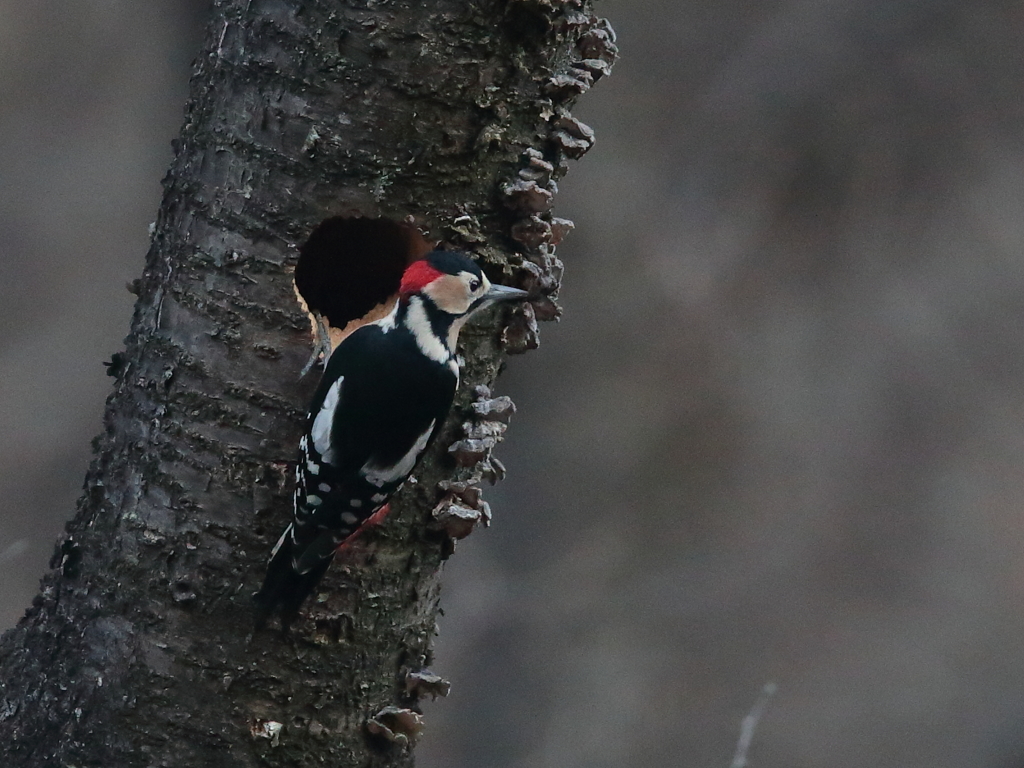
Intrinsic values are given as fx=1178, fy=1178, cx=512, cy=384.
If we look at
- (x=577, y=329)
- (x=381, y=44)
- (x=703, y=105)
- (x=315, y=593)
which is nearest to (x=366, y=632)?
(x=315, y=593)

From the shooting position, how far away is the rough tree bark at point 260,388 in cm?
209

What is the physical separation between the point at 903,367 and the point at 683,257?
3.66ft

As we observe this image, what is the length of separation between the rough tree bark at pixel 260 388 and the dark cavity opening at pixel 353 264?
0.09 metres

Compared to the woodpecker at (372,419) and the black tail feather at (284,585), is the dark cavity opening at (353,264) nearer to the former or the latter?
the woodpecker at (372,419)

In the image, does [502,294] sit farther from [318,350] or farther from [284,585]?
[284,585]

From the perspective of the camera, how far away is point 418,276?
2.20 metres

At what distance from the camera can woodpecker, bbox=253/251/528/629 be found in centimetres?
203

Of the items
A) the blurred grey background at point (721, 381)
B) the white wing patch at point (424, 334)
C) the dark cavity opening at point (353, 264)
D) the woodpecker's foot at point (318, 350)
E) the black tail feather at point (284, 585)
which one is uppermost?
the blurred grey background at point (721, 381)

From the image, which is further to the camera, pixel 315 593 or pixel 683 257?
pixel 683 257

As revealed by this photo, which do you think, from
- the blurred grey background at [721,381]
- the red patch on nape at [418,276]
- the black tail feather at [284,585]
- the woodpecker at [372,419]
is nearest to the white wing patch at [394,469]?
the woodpecker at [372,419]

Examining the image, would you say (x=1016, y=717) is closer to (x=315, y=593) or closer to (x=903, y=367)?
(x=903, y=367)

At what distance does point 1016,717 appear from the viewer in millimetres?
5293

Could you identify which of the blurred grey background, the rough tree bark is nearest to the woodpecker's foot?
the rough tree bark

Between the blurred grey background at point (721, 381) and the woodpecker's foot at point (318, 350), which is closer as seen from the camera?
the woodpecker's foot at point (318, 350)
